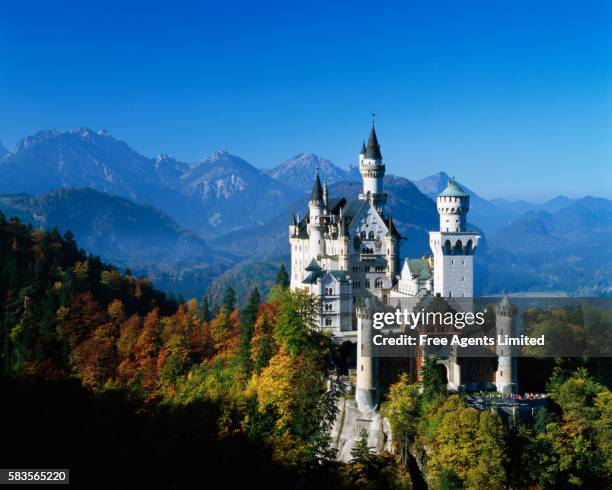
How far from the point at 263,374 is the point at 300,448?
322 inches

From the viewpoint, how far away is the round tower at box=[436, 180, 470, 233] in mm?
74875

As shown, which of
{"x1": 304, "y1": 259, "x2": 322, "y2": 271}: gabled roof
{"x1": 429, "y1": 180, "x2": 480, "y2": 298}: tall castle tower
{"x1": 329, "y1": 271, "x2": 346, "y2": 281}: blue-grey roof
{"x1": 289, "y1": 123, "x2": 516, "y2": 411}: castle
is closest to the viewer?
{"x1": 289, "y1": 123, "x2": 516, "y2": 411}: castle

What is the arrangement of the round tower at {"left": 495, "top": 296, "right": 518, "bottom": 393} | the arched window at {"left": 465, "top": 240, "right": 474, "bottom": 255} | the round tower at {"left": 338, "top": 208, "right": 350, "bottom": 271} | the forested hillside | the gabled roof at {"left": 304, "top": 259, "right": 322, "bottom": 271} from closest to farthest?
Answer: 1. the round tower at {"left": 495, "top": 296, "right": 518, "bottom": 393}
2. the forested hillside
3. the arched window at {"left": 465, "top": 240, "right": 474, "bottom": 255}
4. the gabled roof at {"left": 304, "top": 259, "right": 322, "bottom": 271}
5. the round tower at {"left": 338, "top": 208, "right": 350, "bottom": 271}

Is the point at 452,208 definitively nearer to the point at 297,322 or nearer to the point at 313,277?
the point at 313,277

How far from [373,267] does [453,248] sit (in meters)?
11.0

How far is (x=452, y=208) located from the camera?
75.2 meters

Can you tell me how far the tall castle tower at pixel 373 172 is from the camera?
288 ft

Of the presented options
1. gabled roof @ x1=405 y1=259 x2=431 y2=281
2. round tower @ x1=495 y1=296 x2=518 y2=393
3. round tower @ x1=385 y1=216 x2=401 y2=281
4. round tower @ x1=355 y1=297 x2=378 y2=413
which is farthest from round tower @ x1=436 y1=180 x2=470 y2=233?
round tower @ x1=355 y1=297 x2=378 y2=413

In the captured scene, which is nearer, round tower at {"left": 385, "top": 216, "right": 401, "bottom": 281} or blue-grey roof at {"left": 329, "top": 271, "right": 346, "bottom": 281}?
blue-grey roof at {"left": 329, "top": 271, "right": 346, "bottom": 281}

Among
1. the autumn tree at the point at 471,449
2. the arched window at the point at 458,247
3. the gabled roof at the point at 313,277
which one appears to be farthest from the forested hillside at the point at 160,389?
the arched window at the point at 458,247

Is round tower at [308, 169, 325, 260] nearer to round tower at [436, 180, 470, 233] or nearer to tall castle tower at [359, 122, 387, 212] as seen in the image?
tall castle tower at [359, 122, 387, 212]

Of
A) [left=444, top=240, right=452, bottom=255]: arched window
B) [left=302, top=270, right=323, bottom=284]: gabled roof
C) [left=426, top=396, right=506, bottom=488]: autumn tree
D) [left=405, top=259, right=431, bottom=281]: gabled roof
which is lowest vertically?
[left=426, top=396, right=506, bottom=488]: autumn tree

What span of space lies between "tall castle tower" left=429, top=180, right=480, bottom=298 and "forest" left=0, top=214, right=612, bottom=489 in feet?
37.4

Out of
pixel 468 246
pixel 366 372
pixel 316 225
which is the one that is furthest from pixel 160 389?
pixel 468 246
